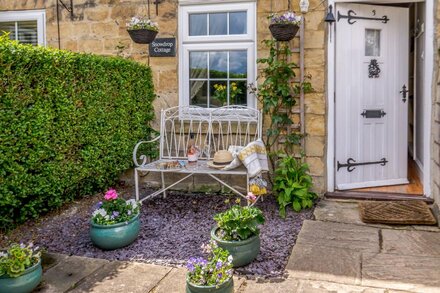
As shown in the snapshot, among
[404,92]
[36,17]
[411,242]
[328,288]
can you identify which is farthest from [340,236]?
[36,17]

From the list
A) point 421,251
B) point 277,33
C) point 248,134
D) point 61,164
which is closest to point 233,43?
point 277,33

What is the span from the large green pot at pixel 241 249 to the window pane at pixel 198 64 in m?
2.55

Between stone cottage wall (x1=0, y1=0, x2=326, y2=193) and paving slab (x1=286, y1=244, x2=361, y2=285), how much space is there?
58.9 inches

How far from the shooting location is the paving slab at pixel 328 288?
104 inches

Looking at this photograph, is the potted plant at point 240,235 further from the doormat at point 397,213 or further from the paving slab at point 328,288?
the doormat at point 397,213

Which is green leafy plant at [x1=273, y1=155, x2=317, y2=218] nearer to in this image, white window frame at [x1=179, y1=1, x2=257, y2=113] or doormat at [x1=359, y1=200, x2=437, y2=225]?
doormat at [x1=359, y1=200, x2=437, y2=225]

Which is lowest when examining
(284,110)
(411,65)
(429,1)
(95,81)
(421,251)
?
(421,251)

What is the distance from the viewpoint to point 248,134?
486 cm

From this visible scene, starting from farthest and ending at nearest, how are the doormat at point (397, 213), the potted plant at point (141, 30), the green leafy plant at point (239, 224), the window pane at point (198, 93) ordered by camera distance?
the window pane at point (198, 93)
the potted plant at point (141, 30)
the doormat at point (397, 213)
the green leafy plant at point (239, 224)

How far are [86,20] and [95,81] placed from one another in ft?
4.59

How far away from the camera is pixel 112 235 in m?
3.28

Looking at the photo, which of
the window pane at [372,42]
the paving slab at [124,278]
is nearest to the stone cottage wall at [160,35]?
the window pane at [372,42]

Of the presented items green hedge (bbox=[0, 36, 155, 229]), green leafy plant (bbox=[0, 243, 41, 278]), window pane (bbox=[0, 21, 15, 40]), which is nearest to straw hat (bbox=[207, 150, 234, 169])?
green hedge (bbox=[0, 36, 155, 229])

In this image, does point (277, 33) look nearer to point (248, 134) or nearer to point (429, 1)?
point (248, 134)
